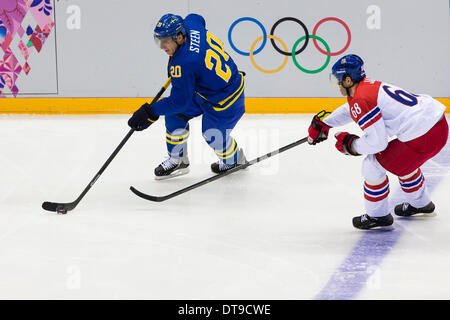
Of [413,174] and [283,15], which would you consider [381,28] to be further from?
[413,174]

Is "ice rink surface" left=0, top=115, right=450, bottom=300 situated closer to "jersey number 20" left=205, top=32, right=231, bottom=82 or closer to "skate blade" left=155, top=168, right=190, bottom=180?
"skate blade" left=155, top=168, right=190, bottom=180

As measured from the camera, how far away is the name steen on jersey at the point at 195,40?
10.7 ft

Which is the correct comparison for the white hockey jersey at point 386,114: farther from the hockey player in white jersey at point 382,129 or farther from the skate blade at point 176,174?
the skate blade at point 176,174

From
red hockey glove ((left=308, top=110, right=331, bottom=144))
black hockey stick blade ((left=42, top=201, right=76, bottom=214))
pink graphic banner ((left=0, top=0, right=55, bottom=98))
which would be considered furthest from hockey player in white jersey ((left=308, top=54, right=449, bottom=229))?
pink graphic banner ((left=0, top=0, right=55, bottom=98))

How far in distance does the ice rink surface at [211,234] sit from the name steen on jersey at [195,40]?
76 cm

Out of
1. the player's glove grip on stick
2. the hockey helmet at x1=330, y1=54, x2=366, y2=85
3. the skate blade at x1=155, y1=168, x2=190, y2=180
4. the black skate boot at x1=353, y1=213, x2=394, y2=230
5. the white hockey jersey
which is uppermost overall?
the hockey helmet at x1=330, y1=54, x2=366, y2=85

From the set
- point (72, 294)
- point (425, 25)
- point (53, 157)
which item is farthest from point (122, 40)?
point (72, 294)

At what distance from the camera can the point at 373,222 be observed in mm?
2713

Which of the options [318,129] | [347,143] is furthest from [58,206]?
[347,143]

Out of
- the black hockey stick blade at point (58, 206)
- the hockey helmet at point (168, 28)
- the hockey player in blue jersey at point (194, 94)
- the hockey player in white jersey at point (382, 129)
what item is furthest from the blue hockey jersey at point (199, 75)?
the hockey player in white jersey at point (382, 129)

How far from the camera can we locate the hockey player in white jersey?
2.51 meters

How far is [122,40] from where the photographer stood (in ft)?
19.3

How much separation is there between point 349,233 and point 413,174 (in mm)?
384

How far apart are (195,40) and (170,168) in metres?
0.84
